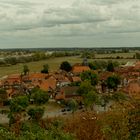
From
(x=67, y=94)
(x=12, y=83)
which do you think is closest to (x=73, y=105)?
(x=67, y=94)

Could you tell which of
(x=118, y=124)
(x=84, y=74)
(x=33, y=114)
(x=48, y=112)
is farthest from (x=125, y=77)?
(x=118, y=124)

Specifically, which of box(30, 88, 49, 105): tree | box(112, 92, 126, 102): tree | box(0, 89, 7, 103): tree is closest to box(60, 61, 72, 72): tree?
box(0, 89, 7, 103): tree

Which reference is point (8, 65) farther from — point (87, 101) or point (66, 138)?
point (66, 138)

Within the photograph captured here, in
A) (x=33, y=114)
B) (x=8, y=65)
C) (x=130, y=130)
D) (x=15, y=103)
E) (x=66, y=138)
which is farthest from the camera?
(x=8, y=65)

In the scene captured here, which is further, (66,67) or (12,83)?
(66,67)

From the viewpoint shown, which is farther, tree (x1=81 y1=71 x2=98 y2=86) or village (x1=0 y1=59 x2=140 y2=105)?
tree (x1=81 y1=71 x2=98 y2=86)

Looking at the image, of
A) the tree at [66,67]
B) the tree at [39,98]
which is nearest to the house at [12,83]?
the tree at [39,98]

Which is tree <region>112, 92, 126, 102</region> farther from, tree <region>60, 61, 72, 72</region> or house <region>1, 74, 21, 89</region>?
tree <region>60, 61, 72, 72</region>

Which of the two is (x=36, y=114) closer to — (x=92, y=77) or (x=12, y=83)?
(x=92, y=77)

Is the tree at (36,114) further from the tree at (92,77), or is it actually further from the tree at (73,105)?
the tree at (92,77)
